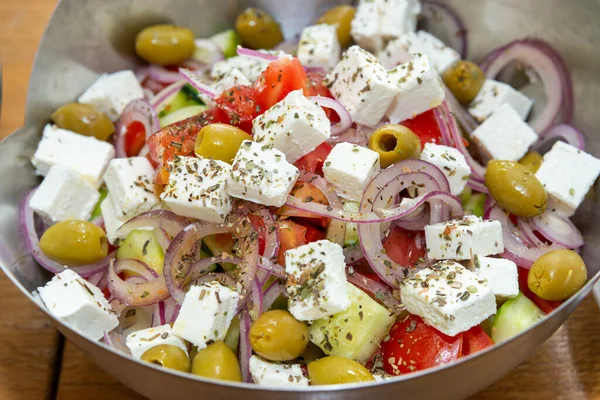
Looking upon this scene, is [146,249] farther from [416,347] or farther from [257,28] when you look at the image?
[257,28]

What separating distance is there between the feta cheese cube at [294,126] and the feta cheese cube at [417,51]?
0.50 meters

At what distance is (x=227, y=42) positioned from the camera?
223cm

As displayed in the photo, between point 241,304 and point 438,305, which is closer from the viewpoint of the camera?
point 438,305

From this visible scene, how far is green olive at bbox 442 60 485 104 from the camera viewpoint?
201 centimetres

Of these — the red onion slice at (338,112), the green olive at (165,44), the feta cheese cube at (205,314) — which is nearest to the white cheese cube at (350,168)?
the red onion slice at (338,112)

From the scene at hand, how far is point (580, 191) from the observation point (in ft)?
5.62

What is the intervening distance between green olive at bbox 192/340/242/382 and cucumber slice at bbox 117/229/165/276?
1.00 ft

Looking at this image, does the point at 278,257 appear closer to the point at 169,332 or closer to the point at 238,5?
the point at 169,332

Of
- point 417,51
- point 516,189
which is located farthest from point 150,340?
point 417,51

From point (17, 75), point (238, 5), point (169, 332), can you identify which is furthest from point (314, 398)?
point (17, 75)

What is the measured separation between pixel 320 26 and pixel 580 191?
0.94 metres

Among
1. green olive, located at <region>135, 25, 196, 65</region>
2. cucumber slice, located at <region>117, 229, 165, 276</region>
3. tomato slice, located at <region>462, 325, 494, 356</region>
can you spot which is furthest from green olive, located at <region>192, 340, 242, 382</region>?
green olive, located at <region>135, 25, 196, 65</region>

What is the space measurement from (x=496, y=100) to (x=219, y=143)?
2.95ft

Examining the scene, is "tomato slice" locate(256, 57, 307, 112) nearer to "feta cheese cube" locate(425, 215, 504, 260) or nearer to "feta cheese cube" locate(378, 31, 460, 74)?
"feta cheese cube" locate(378, 31, 460, 74)
